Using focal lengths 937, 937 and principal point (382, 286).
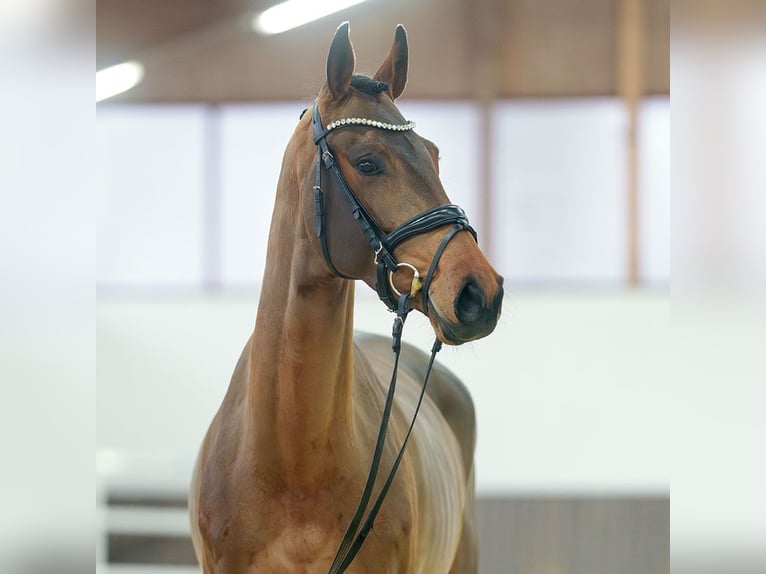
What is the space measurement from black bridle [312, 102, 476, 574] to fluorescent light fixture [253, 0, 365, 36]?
12.2 feet

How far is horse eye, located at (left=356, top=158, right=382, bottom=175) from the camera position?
1249 millimetres

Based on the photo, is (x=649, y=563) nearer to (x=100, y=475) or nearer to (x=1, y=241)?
(x=100, y=475)

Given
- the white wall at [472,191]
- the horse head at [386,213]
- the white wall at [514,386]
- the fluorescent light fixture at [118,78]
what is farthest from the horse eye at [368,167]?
the fluorescent light fixture at [118,78]

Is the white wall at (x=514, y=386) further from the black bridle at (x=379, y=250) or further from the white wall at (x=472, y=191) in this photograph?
the black bridle at (x=379, y=250)

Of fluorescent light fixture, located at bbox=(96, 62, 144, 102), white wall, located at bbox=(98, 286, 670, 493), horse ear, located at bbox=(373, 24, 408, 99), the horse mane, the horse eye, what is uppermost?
fluorescent light fixture, located at bbox=(96, 62, 144, 102)

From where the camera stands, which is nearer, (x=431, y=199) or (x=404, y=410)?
(x=431, y=199)

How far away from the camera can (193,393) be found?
4316 millimetres

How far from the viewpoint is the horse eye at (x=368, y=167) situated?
1.25m

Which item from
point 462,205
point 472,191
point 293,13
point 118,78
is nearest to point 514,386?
point 462,205

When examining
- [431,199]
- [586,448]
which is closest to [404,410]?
[431,199]

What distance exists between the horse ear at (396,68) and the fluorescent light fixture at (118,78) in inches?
146

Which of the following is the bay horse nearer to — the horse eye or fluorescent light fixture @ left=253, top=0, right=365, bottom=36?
the horse eye

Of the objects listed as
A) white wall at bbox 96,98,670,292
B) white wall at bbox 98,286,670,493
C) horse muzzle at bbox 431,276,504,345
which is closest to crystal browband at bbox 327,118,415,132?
horse muzzle at bbox 431,276,504,345

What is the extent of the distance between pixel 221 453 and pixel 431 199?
1.71 feet
